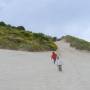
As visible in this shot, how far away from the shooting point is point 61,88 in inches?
988

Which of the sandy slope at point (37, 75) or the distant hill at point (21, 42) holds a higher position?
the distant hill at point (21, 42)

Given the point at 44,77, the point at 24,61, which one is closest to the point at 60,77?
the point at 44,77

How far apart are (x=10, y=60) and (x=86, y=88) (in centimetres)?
1425

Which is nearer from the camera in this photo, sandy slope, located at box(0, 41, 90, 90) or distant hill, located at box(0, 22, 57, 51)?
sandy slope, located at box(0, 41, 90, 90)

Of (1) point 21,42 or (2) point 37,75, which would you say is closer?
(2) point 37,75

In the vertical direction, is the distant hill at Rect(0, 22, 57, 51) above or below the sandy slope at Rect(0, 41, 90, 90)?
above

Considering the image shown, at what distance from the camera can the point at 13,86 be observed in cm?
2545

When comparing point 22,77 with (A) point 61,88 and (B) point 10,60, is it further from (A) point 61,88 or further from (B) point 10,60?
(B) point 10,60

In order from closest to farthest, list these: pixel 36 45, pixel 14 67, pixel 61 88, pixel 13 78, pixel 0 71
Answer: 1. pixel 61 88
2. pixel 13 78
3. pixel 0 71
4. pixel 14 67
5. pixel 36 45

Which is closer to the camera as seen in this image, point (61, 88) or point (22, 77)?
point (61, 88)

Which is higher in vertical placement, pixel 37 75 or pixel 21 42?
pixel 21 42

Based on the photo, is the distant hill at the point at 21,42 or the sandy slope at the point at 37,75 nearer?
the sandy slope at the point at 37,75

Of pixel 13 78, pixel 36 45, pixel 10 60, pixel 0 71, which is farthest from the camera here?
pixel 36 45

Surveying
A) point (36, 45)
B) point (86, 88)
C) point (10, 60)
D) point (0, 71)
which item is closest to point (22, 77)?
point (0, 71)
